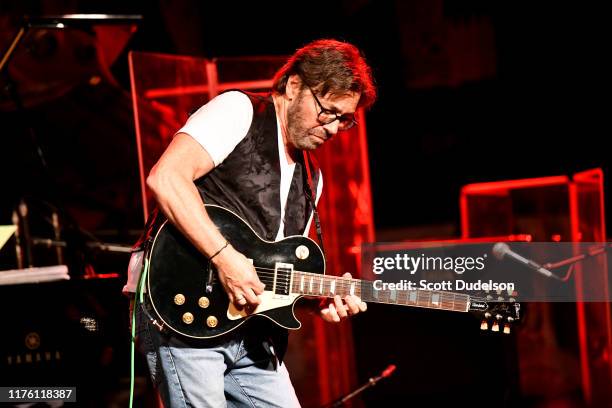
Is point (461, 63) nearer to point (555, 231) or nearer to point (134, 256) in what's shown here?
point (555, 231)

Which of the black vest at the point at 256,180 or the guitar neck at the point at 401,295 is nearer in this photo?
the black vest at the point at 256,180

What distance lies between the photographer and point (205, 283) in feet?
8.26

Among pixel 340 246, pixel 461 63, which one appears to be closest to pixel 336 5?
pixel 461 63

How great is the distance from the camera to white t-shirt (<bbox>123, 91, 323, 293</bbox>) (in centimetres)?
246

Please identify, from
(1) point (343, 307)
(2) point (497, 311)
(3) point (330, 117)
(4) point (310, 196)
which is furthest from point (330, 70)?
(2) point (497, 311)

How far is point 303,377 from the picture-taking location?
5.14 metres

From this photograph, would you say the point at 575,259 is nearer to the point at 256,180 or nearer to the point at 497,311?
the point at 497,311

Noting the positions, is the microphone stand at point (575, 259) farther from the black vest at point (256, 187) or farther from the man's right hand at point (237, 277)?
the man's right hand at point (237, 277)

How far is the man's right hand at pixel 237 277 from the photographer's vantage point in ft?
8.00

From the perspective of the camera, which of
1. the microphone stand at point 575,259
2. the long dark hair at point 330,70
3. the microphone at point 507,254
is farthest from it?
the microphone stand at point 575,259

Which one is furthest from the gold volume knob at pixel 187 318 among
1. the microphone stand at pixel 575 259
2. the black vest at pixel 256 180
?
the microphone stand at pixel 575 259

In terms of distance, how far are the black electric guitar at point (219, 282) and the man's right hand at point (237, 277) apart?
6 centimetres

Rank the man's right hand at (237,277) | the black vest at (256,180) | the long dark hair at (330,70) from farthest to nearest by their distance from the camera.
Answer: the long dark hair at (330,70) → the black vest at (256,180) → the man's right hand at (237,277)

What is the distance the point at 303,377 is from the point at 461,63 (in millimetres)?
3884
